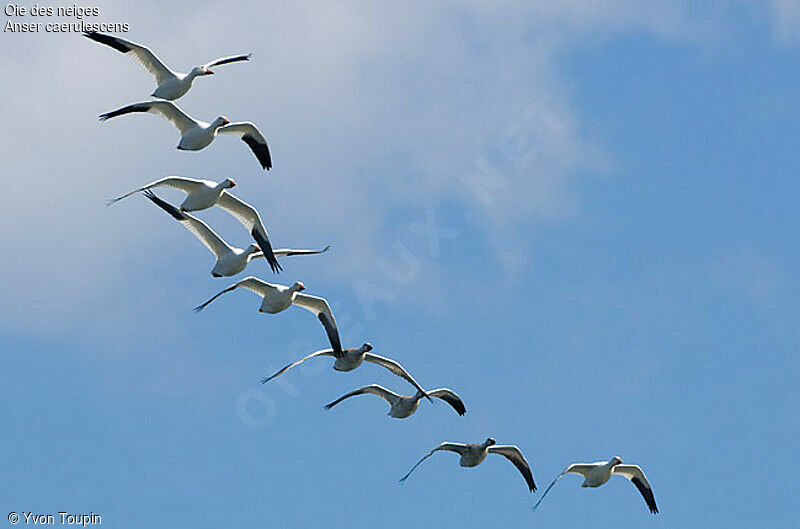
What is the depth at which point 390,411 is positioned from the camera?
136 ft

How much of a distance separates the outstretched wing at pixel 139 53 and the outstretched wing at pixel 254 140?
2226mm

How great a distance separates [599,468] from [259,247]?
9429 millimetres

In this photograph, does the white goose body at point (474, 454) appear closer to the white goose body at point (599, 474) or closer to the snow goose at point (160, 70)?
the white goose body at point (599, 474)

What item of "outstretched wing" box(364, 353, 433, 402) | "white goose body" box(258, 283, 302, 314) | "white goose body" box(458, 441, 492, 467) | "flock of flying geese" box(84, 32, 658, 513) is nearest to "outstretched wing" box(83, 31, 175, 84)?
"flock of flying geese" box(84, 32, 658, 513)

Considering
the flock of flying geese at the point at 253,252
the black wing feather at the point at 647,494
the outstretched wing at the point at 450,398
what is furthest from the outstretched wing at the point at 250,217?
the black wing feather at the point at 647,494

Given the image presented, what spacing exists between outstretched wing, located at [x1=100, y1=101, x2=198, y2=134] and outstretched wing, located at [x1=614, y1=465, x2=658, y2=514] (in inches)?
511

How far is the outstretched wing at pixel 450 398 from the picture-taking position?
42.1 m

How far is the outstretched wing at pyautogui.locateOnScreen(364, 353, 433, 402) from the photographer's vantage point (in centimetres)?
4134

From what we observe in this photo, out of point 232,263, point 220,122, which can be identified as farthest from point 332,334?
point 220,122

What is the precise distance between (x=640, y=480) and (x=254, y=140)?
12.5 m

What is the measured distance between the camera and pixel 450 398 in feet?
140

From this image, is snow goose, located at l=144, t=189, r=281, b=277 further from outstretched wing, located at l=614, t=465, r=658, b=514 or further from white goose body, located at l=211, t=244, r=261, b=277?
outstretched wing, located at l=614, t=465, r=658, b=514

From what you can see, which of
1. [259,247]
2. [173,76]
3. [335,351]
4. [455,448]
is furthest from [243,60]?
[455,448]

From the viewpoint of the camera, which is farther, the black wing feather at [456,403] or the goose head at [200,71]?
the black wing feather at [456,403]
